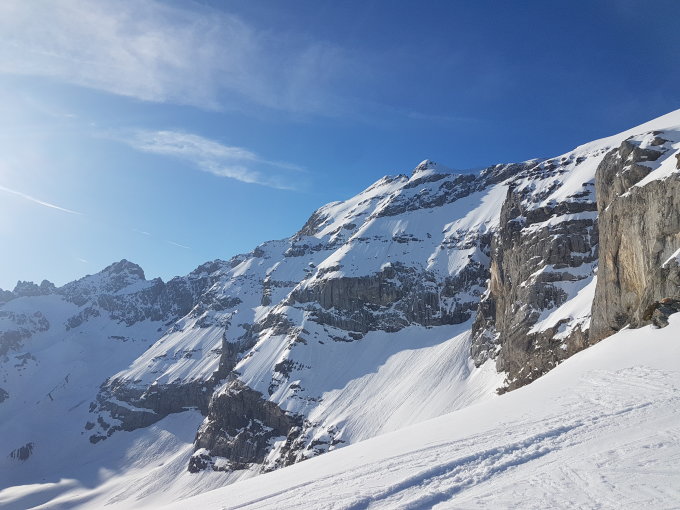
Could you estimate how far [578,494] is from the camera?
10.9 metres

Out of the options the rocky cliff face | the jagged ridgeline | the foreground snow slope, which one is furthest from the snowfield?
the jagged ridgeline

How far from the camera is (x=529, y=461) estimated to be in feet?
44.4

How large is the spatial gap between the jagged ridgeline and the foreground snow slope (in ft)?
51.1

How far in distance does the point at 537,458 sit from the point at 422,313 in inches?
4651

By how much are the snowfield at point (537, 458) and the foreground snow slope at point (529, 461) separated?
0.04 metres

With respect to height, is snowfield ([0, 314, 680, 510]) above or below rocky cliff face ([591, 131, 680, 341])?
below

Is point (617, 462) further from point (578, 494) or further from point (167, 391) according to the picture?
point (167, 391)

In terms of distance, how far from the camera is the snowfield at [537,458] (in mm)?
11234

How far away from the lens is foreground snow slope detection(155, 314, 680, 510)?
11.2 m

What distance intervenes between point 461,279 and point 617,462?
122639 millimetres

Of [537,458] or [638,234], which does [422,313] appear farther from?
[537,458]

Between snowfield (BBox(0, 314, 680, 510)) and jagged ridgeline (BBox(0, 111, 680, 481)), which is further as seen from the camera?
jagged ridgeline (BBox(0, 111, 680, 481))

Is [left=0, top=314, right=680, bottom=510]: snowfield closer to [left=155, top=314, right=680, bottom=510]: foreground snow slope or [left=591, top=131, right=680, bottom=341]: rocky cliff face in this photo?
[left=155, top=314, right=680, bottom=510]: foreground snow slope

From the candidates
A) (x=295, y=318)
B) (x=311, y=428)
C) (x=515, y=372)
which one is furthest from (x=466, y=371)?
(x=295, y=318)
